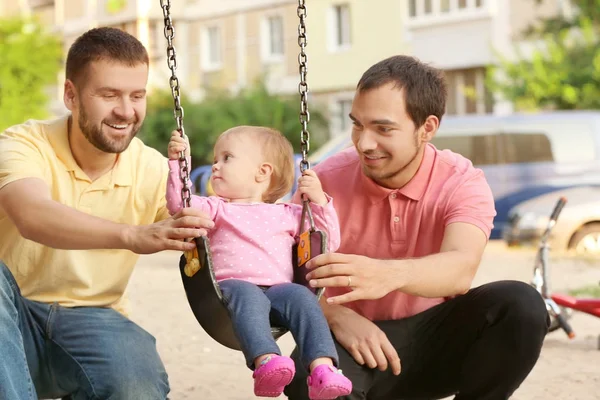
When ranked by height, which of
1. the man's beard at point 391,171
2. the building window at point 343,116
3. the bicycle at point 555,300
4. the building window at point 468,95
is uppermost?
the man's beard at point 391,171

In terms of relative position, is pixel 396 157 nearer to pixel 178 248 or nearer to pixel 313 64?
pixel 178 248

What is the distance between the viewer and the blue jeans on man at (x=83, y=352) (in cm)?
383

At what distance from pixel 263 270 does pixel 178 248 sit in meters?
0.43

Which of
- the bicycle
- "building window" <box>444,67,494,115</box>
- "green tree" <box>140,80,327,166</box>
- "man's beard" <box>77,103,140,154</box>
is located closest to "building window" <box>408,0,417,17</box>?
"building window" <box>444,67,494,115</box>

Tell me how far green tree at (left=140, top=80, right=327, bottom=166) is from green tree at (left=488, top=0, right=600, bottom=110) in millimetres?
5337

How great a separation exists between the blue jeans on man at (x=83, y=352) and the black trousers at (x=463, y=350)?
0.51 meters

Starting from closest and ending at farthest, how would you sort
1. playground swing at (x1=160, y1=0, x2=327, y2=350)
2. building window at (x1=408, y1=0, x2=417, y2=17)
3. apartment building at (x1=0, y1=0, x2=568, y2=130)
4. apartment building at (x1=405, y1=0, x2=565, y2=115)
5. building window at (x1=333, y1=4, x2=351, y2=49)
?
playground swing at (x1=160, y1=0, x2=327, y2=350)
apartment building at (x1=405, y1=0, x2=565, y2=115)
apartment building at (x1=0, y1=0, x2=568, y2=130)
building window at (x1=408, y1=0, x2=417, y2=17)
building window at (x1=333, y1=4, x2=351, y2=49)

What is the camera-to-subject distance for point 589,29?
1955cm

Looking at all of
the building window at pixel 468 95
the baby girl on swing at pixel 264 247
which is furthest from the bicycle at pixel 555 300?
the building window at pixel 468 95

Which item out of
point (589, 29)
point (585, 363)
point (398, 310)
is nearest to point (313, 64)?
point (589, 29)

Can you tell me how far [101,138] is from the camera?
156 inches

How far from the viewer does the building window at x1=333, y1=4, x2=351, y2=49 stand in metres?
27.5

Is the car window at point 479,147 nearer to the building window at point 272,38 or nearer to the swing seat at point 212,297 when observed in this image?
the swing seat at point 212,297

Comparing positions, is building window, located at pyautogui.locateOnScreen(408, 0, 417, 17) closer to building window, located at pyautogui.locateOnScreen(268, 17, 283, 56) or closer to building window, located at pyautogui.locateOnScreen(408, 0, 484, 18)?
building window, located at pyautogui.locateOnScreen(408, 0, 484, 18)
